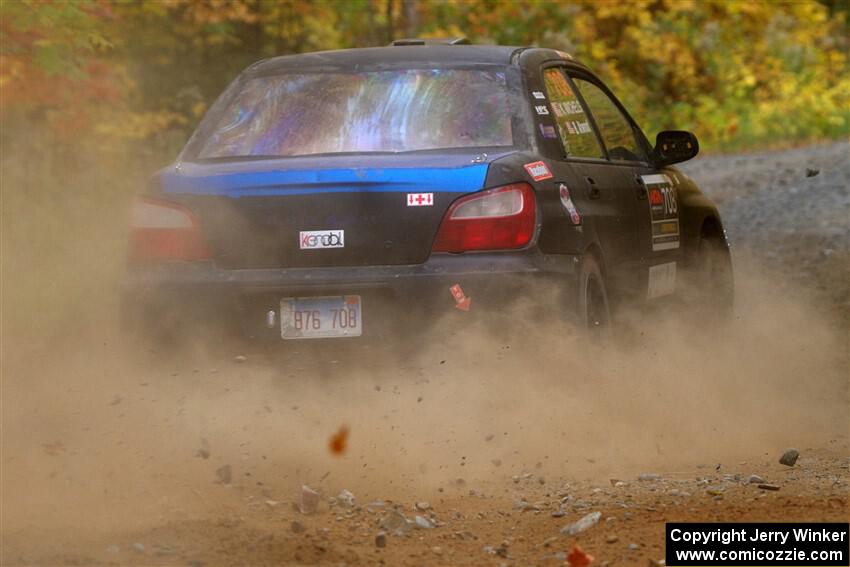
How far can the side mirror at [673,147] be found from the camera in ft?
27.4

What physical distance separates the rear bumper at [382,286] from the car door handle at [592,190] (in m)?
0.77

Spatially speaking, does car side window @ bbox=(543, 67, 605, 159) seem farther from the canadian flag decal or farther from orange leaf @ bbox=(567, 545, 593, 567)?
orange leaf @ bbox=(567, 545, 593, 567)

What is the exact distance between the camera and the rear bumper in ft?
20.1

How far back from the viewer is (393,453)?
622 cm

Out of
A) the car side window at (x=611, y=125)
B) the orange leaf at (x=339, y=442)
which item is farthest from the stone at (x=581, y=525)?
the car side window at (x=611, y=125)

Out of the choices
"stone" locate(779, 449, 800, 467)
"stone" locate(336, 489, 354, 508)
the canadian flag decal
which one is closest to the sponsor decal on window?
the canadian flag decal

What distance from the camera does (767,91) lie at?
25672 millimetres

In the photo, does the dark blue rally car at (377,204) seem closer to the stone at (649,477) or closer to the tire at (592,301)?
the tire at (592,301)

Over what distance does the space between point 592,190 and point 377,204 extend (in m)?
1.27

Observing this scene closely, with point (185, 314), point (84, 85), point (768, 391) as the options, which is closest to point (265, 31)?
point (84, 85)

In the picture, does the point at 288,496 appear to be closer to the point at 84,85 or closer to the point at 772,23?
the point at 84,85

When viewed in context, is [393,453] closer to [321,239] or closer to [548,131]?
[321,239]

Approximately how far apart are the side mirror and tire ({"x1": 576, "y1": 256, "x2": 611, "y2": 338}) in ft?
5.11

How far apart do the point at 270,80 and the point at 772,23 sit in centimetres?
2071
